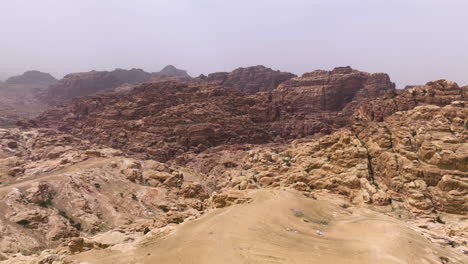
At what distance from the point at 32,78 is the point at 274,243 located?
191 m

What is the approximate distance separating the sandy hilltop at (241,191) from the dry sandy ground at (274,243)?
0.08 metres

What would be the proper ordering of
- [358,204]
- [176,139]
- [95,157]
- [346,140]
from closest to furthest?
[358,204], [346,140], [95,157], [176,139]

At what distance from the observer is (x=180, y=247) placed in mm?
11945

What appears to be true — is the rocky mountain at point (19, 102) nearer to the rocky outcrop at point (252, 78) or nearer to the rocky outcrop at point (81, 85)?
the rocky outcrop at point (81, 85)

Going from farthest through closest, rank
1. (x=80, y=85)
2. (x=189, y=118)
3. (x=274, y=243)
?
(x=80, y=85), (x=189, y=118), (x=274, y=243)

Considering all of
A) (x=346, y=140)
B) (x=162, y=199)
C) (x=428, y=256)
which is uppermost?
(x=346, y=140)

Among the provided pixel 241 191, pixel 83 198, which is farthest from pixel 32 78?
pixel 241 191

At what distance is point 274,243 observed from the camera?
1235 cm

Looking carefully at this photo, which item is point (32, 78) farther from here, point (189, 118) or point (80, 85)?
point (189, 118)

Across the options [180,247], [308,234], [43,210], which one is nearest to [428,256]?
[308,234]

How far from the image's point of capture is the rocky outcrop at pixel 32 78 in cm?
15225

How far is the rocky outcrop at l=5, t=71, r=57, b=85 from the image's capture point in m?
152

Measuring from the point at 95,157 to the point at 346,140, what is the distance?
29621 mm

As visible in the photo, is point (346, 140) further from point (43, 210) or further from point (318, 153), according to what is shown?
point (43, 210)
